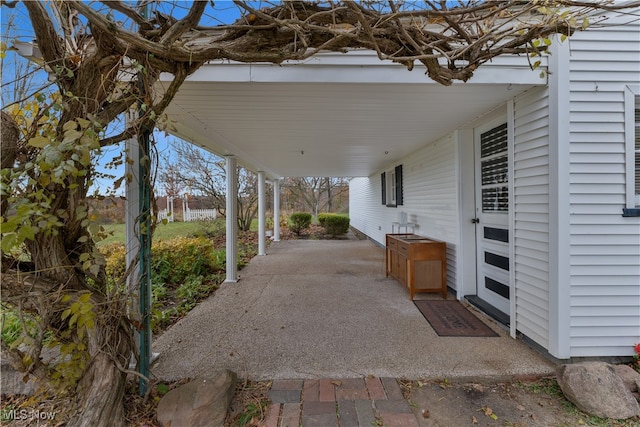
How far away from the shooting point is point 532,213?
2.56m

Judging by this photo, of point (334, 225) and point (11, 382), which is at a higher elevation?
point (334, 225)

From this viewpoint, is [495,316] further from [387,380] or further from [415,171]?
[415,171]

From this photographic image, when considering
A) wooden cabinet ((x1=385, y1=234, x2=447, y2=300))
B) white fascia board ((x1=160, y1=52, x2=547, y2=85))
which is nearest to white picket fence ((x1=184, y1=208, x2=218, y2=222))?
wooden cabinet ((x1=385, y1=234, x2=447, y2=300))

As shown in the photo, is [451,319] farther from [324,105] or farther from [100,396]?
[100,396]

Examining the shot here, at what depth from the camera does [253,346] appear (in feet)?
8.67

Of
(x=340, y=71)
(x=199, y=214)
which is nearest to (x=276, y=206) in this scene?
(x=199, y=214)

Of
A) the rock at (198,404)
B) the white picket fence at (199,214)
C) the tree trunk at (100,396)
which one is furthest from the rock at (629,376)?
the white picket fence at (199,214)

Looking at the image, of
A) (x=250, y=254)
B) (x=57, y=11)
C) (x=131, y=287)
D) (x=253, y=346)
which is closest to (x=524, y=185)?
(x=253, y=346)

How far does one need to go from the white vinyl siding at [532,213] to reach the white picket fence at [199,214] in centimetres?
954

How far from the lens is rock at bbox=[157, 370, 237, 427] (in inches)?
67.7

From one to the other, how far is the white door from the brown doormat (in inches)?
15.1

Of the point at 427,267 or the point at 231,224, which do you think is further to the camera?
the point at 231,224

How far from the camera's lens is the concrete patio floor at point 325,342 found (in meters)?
2.26

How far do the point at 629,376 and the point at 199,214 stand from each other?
11523 mm
